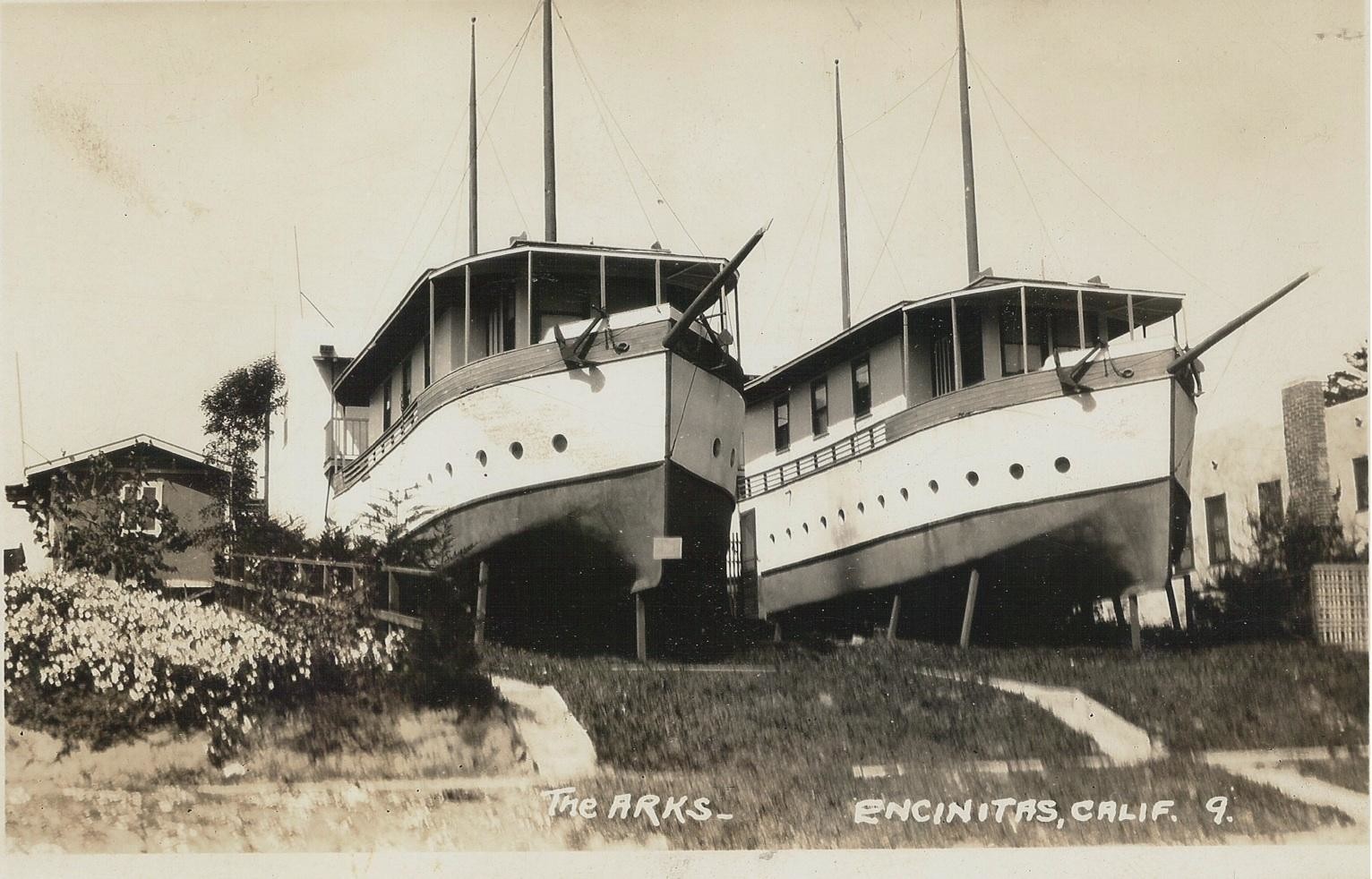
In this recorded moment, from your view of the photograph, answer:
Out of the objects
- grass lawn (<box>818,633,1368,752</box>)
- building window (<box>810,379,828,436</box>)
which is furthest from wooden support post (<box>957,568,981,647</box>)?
building window (<box>810,379,828,436</box>)

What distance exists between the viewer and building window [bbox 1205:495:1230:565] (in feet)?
39.4

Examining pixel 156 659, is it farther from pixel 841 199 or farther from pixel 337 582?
pixel 841 199

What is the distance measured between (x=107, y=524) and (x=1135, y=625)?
8.64m

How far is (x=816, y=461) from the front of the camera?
1633cm

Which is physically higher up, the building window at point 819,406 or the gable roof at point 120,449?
the building window at point 819,406

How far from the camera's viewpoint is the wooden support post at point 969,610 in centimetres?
1282

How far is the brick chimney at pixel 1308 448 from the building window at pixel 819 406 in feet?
19.3

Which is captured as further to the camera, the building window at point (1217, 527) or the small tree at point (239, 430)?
the building window at point (1217, 527)

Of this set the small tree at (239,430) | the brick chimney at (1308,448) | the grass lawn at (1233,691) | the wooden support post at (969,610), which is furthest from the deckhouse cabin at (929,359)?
the small tree at (239,430)

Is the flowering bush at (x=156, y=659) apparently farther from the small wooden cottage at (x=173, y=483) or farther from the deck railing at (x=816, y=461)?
the deck railing at (x=816, y=461)

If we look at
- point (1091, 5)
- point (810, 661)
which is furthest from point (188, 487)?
point (1091, 5)

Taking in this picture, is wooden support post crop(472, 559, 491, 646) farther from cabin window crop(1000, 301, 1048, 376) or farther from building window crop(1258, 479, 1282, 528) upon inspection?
building window crop(1258, 479, 1282, 528)

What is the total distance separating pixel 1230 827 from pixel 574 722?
479 centimetres

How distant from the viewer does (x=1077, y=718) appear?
1084 centimetres
